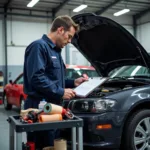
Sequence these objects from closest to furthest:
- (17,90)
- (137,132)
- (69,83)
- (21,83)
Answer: (69,83) < (137,132) < (17,90) < (21,83)

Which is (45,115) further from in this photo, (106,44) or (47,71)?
(106,44)

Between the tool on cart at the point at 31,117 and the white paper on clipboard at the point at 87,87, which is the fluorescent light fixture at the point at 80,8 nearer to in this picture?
the white paper on clipboard at the point at 87,87

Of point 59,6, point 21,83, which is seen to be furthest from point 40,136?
point 59,6

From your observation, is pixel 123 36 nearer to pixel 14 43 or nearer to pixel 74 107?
pixel 74 107

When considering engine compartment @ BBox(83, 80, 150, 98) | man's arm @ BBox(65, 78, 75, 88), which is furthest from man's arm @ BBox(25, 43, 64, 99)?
engine compartment @ BBox(83, 80, 150, 98)

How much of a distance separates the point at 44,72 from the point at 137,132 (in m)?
1.63

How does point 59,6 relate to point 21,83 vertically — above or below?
above

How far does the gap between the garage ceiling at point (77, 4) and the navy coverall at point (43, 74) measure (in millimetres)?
11838

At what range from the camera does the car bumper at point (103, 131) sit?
3086 mm

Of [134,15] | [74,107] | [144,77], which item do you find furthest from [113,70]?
[134,15]

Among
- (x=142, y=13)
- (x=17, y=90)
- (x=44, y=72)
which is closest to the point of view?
(x=44, y=72)

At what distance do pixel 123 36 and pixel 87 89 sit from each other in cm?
123

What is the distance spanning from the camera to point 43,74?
2.23 m

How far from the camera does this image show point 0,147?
4.20m
